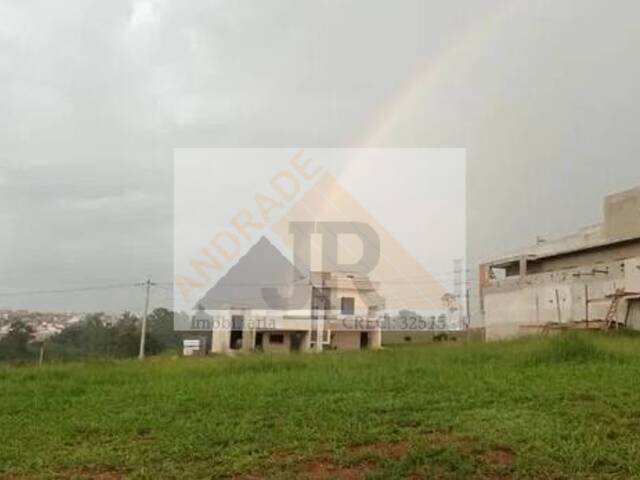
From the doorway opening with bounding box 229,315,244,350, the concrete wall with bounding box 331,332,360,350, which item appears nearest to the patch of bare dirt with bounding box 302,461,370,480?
the concrete wall with bounding box 331,332,360,350

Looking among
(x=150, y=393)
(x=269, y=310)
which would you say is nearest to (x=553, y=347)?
(x=150, y=393)

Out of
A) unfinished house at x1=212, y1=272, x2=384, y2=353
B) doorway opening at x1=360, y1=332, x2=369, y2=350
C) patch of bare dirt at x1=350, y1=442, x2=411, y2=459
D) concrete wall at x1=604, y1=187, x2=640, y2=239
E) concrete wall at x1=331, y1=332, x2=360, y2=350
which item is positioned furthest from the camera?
doorway opening at x1=360, y1=332, x2=369, y2=350

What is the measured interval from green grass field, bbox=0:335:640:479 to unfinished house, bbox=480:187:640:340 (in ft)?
50.5

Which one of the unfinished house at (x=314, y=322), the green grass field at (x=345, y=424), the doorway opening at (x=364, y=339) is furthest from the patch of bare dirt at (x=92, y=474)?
the doorway opening at (x=364, y=339)

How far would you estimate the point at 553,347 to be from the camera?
11.8 m

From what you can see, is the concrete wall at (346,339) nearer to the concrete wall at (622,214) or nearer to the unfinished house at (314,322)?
the unfinished house at (314,322)

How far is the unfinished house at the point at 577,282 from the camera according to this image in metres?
25.1

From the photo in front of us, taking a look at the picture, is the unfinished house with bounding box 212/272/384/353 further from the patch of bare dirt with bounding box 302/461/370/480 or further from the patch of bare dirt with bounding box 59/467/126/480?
the patch of bare dirt with bounding box 302/461/370/480

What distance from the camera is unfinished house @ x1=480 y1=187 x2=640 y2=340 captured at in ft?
82.2

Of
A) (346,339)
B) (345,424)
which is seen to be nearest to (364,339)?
(346,339)

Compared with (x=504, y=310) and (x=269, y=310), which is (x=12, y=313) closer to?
(x=269, y=310)

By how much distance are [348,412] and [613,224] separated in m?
25.1

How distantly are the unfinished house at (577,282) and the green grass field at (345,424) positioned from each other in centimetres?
1539

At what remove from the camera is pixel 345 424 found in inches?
240
